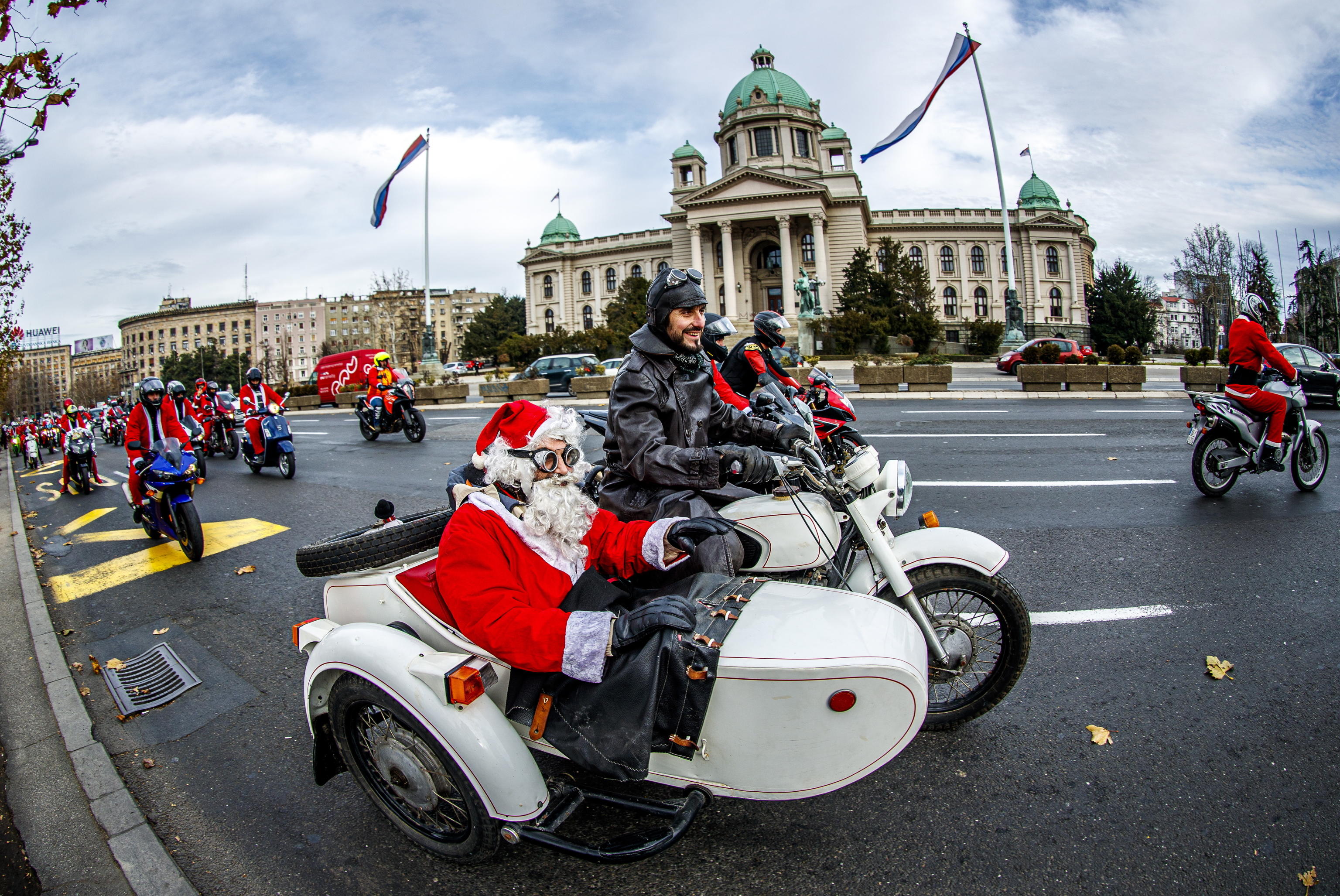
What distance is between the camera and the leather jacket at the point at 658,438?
3.03 meters

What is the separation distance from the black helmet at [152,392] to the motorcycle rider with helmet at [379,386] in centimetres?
731

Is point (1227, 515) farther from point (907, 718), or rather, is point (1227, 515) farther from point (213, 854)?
point (213, 854)

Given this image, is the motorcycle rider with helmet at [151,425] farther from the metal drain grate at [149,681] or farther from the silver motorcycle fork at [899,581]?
the silver motorcycle fork at [899,581]

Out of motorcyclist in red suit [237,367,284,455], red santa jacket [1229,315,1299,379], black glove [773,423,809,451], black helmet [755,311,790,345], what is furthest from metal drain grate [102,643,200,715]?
red santa jacket [1229,315,1299,379]

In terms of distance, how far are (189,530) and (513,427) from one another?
562 centimetres

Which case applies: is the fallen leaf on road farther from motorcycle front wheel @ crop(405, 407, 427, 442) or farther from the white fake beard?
motorcycle front wheel @ crop(405, 407, 427, 442)

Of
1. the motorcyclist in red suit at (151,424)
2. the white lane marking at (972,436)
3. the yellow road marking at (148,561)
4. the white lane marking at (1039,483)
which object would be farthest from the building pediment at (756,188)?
the motorcyclist in red suit at (151,424)

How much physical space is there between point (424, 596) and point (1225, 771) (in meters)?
2.91

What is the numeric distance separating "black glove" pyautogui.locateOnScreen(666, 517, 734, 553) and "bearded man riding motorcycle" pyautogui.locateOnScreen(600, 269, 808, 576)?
389mm

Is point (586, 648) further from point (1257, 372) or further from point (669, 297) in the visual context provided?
point (1257, 372)

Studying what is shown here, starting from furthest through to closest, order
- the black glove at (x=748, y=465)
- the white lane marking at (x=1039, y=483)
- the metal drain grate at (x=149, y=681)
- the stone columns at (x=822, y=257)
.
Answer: the stone columns at (x=822, y=257) → the white lane marking at (x=1039, y=483) → the metal drain grate at (x=149, y=681) → the black glove at (x=748, y=465)

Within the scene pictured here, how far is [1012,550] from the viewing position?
5.31 metres

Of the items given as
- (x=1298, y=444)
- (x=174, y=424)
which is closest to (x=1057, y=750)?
(x=1298, y=444)

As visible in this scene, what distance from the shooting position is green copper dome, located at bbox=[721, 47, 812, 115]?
235ft
